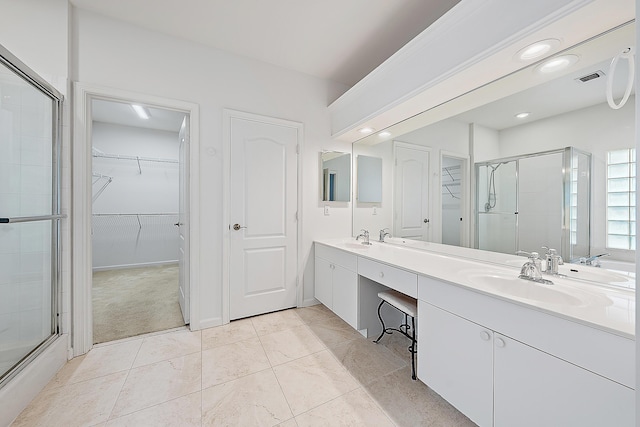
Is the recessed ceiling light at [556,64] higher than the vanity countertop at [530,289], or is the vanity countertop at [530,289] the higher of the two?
the recessed ceiling light at [556,64]

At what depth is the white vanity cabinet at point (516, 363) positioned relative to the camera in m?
0.80

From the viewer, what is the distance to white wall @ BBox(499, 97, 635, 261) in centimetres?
115

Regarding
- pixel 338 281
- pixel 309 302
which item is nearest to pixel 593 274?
pixel 338 281

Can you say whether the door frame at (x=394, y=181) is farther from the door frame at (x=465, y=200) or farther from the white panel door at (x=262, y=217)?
the white panel door at (x=262, y=217)

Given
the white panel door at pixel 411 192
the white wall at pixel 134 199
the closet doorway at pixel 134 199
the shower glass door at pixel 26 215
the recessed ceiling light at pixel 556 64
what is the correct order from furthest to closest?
1. the white wall at pixel 134 199
2. the closet doorway at pixel 134 199
3. the white panel door at pixel 411 192
4. the shower glass door at pixel 26 215
5. the recessed ceiling light at pixel 556 64

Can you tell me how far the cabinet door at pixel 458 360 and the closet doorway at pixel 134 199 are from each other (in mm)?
3287

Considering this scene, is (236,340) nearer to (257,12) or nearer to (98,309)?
(98,309)

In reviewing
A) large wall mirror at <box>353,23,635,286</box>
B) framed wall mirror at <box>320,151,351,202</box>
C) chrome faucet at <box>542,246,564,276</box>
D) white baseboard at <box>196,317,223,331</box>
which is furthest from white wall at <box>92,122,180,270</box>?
chrome faucet at <box>542,246,564,276</box>

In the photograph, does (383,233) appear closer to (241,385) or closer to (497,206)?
(497,206)

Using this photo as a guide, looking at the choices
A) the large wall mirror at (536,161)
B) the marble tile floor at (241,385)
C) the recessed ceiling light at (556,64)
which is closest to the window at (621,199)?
the large wall mirror at (536,161)

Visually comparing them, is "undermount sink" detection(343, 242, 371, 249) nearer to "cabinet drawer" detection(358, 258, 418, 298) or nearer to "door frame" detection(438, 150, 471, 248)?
"cabinet drawer" detection(358, 258, 418, 298)

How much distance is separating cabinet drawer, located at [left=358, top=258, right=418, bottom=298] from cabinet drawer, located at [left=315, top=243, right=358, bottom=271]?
91 millimetres

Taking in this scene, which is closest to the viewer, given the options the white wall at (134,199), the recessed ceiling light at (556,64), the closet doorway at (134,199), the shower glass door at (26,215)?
the recessed ceiling light at (556,64)

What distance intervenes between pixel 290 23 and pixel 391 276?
2.16 metres
